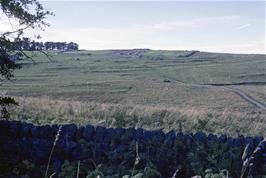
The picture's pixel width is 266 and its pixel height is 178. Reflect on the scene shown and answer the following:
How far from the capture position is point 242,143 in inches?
533

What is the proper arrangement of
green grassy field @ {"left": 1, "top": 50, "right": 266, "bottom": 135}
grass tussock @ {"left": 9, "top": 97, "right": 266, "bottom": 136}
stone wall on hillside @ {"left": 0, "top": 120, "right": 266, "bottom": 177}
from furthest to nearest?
green grassy field @ {"left": 1, "top": 50, "right": 266, "bottom": 135} → grass tussock @ {"left": 9, "top": 97, "right": 266, "bottom": 136} → stone wall on hillside @ {"left": 0, "top": 120, "right": 266, "bottom": 177}

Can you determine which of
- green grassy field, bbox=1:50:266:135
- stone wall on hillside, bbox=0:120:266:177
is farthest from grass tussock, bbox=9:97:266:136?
stone wall on hillside, bbox=0:120:266:177

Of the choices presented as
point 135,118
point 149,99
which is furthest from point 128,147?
point 149,99

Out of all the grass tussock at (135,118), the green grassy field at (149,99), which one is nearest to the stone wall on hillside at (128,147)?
the green grassy field at (149,99)

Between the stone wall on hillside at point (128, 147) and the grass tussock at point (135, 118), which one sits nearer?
the stone wall on hillside at point (128, 147)

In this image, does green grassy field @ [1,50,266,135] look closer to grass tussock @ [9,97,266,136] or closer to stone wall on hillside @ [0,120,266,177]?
grass tussock @ [9,97,266,136]

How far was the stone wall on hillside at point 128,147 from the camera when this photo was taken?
1308cm

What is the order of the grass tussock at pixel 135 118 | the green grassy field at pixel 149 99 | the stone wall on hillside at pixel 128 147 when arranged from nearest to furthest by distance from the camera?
the stone wall on hillside at pixel 128 147 < the grass tussock at pixel 135 118 < the green grassy field at pixel 149 99

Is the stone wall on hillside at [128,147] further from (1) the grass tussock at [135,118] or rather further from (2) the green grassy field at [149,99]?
(1) the grass tussock at [135,118]

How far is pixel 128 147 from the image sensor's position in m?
13.3

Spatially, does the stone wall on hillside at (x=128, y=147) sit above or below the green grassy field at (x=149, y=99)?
above

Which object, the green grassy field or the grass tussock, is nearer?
the grass tussock

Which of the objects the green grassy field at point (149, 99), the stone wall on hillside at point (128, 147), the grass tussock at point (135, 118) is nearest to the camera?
the stone wall on hillside at point (128, 147)

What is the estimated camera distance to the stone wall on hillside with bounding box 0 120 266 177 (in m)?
13.1
